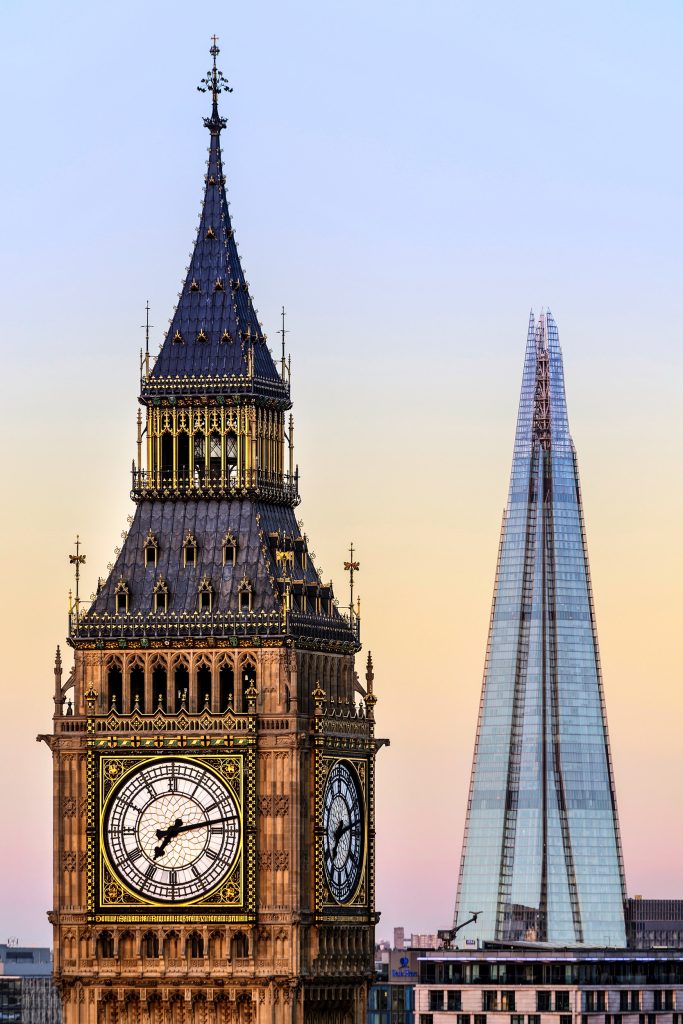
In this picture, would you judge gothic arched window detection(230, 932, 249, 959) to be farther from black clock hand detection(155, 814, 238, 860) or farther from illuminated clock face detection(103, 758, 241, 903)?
black clock hand detection(155, 814, 238, 860)

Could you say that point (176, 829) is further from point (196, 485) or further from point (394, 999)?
point (394, 999)

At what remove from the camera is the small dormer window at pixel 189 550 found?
8169 cm

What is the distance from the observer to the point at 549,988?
492ft

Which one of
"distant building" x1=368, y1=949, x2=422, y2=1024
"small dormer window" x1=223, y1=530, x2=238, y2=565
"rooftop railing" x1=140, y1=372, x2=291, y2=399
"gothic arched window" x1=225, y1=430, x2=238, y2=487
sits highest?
"distant building" x1=368, y1=949, x2=422, y2=1024

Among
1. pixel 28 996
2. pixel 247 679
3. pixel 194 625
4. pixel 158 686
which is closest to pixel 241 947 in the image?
pixel 247 679

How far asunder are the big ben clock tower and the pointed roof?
68 mm

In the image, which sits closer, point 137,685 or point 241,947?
point 241,947

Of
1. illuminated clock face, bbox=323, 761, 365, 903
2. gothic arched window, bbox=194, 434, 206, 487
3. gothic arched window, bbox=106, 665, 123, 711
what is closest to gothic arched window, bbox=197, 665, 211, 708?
gothic arched window, bbox=106, 665, 123, 711

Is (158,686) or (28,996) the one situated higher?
(28,996)

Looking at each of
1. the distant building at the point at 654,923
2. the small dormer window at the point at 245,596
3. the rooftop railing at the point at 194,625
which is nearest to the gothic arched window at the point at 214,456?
the small dormer window at the point at 245,596

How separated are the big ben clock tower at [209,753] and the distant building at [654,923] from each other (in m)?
87.4

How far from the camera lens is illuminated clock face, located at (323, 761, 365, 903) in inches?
3206

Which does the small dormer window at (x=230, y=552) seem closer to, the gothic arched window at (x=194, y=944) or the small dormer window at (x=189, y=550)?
the small dormer window at (x=189, y=550)

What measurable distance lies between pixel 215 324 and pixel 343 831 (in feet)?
33.5
